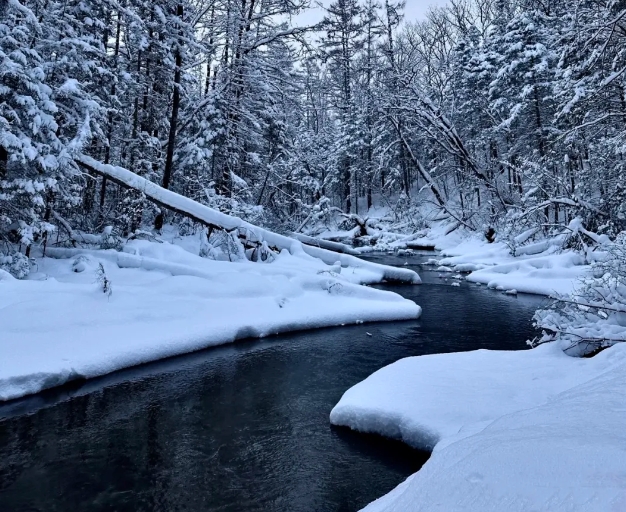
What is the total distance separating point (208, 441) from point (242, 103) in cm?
1767

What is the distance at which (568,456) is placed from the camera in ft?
7.48

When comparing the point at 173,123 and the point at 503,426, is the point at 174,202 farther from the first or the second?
the point at 503,426

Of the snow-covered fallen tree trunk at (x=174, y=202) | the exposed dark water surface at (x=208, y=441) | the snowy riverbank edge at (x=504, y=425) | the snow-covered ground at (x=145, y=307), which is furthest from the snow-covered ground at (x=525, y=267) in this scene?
the snow-covered fallen tree trunk at (x=174, y=202)

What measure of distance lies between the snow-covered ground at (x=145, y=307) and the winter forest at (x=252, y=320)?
50 millimetres

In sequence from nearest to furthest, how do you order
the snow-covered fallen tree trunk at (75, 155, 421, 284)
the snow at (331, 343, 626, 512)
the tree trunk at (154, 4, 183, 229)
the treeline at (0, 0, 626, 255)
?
the snow at (331, 343, 626, 512), the treeline at (0, 0, 626, 255), the snow-covered fallen tree trunk at (75, 155, 421, 284), the tree trunk at (154, 4, 183, 229)

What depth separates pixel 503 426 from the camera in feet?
11.0

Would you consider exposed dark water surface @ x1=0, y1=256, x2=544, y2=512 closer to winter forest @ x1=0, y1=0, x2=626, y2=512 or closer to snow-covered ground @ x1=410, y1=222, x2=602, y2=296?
winter forest @ x1=0, y1=0, x2=626, y2=512

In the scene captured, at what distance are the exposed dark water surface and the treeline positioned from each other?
17.1 ft

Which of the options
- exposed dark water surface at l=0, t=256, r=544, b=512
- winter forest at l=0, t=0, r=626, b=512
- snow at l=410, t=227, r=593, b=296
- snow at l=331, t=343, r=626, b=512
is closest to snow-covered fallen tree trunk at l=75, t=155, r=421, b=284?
winter forest at l=0, t=0, r=626, b=512

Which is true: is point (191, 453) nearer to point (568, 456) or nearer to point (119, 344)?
point (119, 344)

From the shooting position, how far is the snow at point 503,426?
205 centimetres

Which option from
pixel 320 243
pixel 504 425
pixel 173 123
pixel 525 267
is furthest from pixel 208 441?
pixel 320 243

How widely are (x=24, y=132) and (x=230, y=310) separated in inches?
247

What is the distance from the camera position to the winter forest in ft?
13.4
